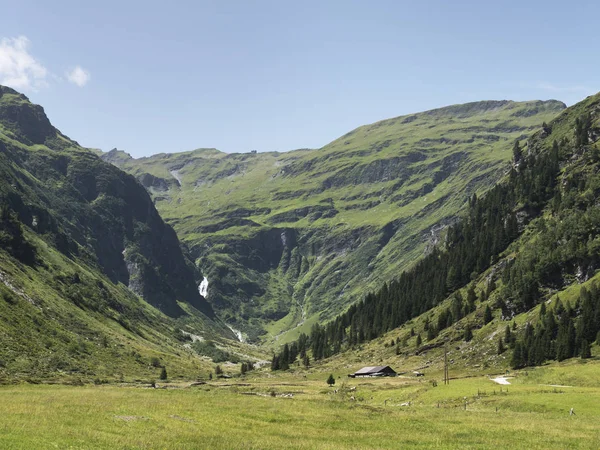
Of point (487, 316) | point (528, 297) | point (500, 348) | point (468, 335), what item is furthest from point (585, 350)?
point (487, 316)

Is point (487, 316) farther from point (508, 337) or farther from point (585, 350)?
point (585, 350)

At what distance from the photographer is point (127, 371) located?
147 m

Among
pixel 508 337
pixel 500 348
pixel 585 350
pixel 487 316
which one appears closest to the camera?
pixel 585 350

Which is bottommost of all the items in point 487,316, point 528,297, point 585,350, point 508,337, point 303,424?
point 303,424

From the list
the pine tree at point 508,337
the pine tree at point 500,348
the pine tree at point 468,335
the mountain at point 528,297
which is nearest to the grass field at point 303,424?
the mountain at point 528,297

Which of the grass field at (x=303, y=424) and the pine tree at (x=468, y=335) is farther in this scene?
the pine tree at (x=468, y=335)

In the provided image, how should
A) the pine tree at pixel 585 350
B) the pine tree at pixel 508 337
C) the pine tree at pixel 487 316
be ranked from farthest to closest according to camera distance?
the pine tree at pixel 487 316
the pine tree at pixel 508 337
the pine tree at pixel 585 350

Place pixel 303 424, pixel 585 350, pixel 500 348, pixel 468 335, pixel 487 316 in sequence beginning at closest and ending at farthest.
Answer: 1. pixel 303 424
2. pixel 585 350
3. pixel 500 348
4. pixel 468 335
5. pixel 487 316

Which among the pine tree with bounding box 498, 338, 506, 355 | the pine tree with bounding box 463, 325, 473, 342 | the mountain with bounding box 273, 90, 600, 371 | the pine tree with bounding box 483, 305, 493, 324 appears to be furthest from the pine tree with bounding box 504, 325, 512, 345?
the pine tree with bounding box 483, 305, 493, 324

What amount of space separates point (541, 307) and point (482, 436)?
98449 mm

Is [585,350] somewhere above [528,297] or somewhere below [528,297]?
below

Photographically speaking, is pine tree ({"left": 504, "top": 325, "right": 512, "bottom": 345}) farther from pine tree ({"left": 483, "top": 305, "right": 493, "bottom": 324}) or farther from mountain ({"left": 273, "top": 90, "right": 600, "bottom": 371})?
pine tree ({"left": 483, "top": 305, "right": 493, "bottom": 324})

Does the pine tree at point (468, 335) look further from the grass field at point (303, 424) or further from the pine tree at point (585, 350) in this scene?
the grass field at point (303, 424)

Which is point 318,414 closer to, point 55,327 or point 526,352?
point 526,352
